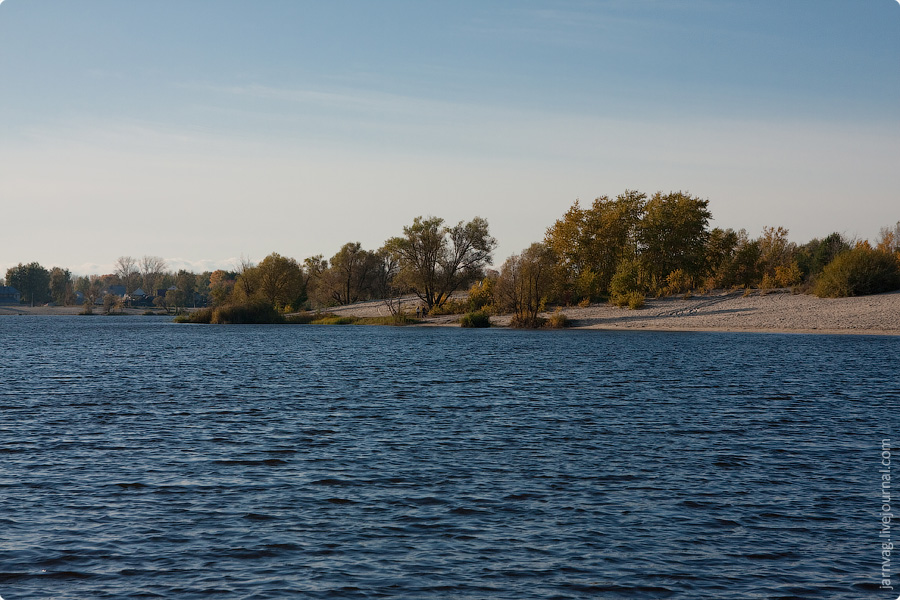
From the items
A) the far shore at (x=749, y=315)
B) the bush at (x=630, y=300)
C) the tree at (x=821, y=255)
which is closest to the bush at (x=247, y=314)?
the far shore at (x=749, y=315)

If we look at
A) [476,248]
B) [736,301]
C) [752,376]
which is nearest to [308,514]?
[752,376]

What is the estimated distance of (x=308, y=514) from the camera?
524 inches

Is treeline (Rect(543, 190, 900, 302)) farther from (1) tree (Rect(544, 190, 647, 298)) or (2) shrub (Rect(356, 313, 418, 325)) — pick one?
(2) shrub (Rect(356, 313, 418, 325))

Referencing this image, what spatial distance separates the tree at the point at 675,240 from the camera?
307 ft

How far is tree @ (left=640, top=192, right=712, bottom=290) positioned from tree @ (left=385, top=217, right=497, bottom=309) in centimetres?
2290

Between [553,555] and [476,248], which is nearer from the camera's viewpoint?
[553,555]

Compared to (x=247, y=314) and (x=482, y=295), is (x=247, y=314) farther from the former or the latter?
(x=482, y=295)

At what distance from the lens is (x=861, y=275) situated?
75812mm

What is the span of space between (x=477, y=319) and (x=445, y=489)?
74395 mm

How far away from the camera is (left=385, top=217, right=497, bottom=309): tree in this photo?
10362 cm

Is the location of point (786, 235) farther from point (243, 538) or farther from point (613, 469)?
point (243, 538)

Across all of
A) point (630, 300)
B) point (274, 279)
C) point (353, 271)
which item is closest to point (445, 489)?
point (630, 300)

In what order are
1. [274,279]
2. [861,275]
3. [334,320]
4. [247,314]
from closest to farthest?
[861,275] → [247,314] → [334,320] → [274,279]

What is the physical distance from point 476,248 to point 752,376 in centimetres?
7196
